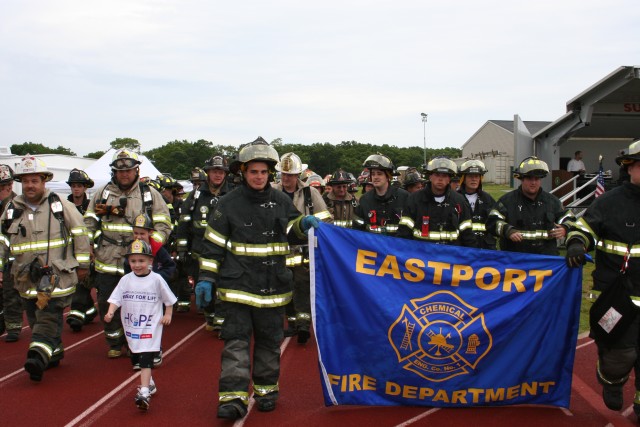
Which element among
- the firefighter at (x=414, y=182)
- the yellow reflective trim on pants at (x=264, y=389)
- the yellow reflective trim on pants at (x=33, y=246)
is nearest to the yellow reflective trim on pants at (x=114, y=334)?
the yellow reflective trim on pants at (x=33, y=246)

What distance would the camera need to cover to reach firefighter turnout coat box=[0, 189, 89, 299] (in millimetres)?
6348

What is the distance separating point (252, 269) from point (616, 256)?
10.4 ft

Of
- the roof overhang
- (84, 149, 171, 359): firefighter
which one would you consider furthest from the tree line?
(84, 149, 171, 359): firefighter

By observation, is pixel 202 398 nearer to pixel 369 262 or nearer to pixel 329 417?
pixel 329 417

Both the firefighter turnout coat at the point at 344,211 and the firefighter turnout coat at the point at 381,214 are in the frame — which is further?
the firefighter turnout coat at the point at 344,211

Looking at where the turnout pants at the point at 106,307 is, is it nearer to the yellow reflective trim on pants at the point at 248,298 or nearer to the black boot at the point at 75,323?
the black boot at the point at 75,323

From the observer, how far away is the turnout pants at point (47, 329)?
611 centimetres

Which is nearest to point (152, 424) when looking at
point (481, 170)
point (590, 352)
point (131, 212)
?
point (131, 212)

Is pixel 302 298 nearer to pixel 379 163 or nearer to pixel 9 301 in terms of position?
pixel 379 163

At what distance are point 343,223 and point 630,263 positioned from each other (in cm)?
430

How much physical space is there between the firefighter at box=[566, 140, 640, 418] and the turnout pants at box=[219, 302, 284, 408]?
2689 millimetres

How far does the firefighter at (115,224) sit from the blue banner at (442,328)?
2.82 meters

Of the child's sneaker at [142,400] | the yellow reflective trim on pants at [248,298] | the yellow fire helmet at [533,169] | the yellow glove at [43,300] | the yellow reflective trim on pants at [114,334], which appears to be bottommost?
the child's sneaker at [142,400]

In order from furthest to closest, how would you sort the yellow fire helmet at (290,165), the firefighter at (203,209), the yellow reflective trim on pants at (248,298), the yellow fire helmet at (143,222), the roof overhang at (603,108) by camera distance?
the roof overhang at (603,108), the firefighter at (203,209), the yellow fire helmet at (290,165), the yellow fire helmet at (143,222), the yellow reflective trim on pants at (248,298)
